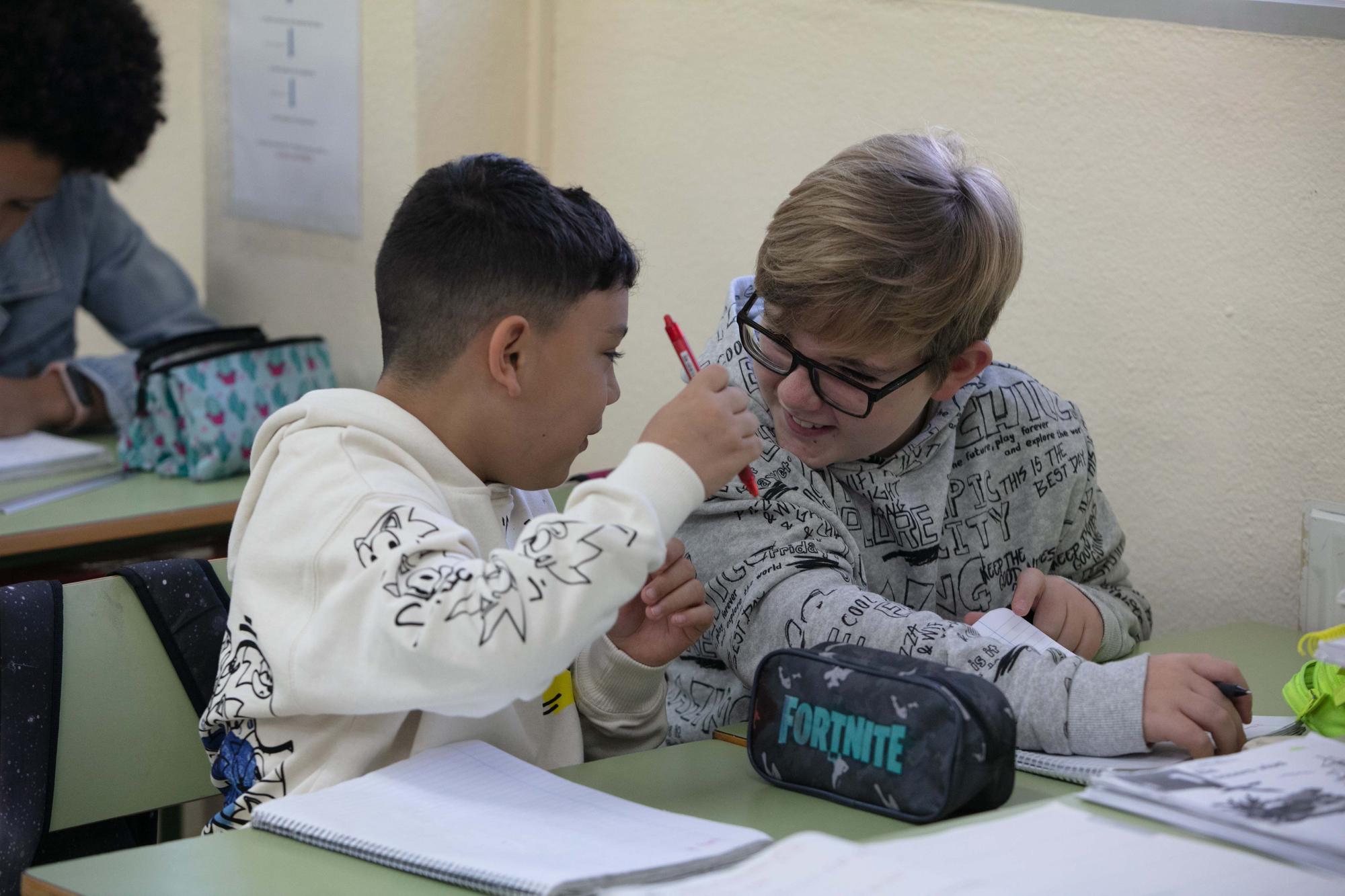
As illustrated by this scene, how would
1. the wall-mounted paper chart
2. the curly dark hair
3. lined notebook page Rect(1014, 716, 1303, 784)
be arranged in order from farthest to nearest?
the wall-mounted paper chart, the curly dark hair, lined notebook page Rect(1014, 716, 1303, 784)

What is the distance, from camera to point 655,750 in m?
1.20

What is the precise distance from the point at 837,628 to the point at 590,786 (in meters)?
0.28

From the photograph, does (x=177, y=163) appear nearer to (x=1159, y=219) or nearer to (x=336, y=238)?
(x=336, y=238)

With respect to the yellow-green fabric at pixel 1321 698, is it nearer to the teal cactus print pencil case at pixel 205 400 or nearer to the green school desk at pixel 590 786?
the green school desk at pixel 590 786

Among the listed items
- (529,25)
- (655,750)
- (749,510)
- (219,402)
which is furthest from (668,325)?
(529,25)

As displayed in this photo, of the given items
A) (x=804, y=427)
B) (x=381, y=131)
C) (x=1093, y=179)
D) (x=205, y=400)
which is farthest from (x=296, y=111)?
(x=804, y=427)

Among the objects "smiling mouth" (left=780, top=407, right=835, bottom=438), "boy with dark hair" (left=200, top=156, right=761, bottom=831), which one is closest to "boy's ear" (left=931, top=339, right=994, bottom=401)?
"smiling mouth" (left=780, top=407, right=835, bottom=438)

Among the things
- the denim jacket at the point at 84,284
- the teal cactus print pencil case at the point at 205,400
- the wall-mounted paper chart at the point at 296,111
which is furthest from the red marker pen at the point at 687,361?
the denim jacket at the point at 84,284

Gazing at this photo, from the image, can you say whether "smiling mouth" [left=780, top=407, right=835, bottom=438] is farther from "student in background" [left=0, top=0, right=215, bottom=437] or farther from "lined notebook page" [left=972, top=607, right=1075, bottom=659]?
"student in background" [left=0, top=0, right=215, bottom=437]

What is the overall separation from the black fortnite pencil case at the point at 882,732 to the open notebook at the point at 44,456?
1582 millimetres

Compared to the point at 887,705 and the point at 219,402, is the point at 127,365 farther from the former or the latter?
the point at 887,705

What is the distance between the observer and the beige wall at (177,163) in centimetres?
349

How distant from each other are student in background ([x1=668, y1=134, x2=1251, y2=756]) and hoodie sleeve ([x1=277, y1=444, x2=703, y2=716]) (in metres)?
0.32

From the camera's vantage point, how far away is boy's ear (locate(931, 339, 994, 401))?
1414mm
